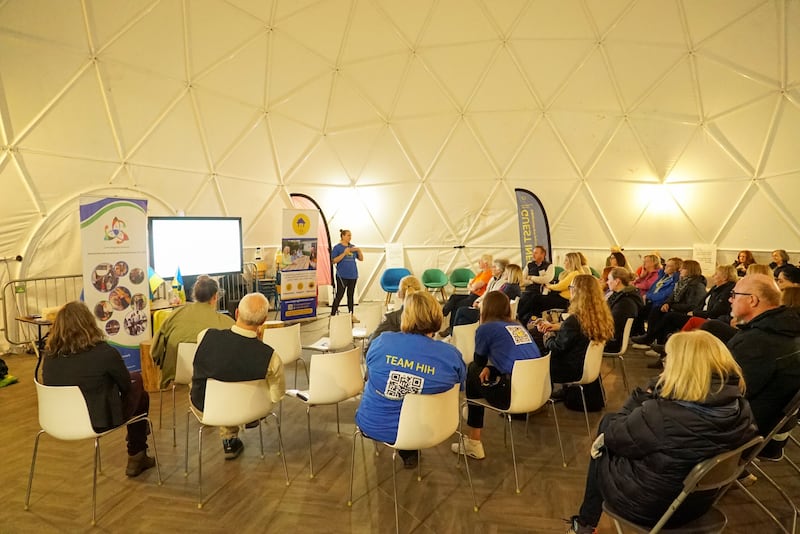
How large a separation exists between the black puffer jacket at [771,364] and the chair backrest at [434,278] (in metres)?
8.13

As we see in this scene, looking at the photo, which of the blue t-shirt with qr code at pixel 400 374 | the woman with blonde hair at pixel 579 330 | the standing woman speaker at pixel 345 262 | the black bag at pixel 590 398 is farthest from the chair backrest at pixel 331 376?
the standing woman speaker at pixel 345 262

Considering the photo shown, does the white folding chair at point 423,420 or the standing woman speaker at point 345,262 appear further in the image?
the standing woman speaker at point 345,262

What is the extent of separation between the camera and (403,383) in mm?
3027

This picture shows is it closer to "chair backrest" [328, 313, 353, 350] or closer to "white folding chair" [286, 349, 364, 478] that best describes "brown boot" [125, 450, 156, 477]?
"white folding chair" [286, 349, 364, 478]

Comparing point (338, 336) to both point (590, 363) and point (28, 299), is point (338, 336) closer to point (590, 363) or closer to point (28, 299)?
point (590, 363)

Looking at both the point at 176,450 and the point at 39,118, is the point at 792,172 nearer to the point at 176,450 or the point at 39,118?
the point at 176,450

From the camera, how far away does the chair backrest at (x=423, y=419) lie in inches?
113

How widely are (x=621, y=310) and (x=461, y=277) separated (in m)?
5.84

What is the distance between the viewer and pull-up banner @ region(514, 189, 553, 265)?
10812 mm

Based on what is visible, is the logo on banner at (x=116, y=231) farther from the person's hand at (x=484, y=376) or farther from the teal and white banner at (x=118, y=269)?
the person's hand at (x=484, y=376)

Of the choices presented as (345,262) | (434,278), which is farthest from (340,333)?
(434,278)

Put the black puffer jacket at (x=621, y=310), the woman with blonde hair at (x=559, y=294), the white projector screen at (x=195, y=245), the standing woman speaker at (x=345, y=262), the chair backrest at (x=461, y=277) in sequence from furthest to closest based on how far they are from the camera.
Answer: the chair backrest at (x=461, y=277)
the standing woman speaker at (x=345, y=262)
the white projector screen at (x=195, y=245)
the woman with blonde hair at (x=559, y=294)
the black puffer jacket at (x=621, y=310)

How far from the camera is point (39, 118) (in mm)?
6773

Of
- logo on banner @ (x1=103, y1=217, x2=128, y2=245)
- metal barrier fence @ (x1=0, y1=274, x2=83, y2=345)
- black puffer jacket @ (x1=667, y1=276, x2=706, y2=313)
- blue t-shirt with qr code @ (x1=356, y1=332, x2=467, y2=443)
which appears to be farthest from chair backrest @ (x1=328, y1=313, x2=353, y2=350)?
black puffer jacket @ (x1=667, y1=276, x2=706, y2=313)
